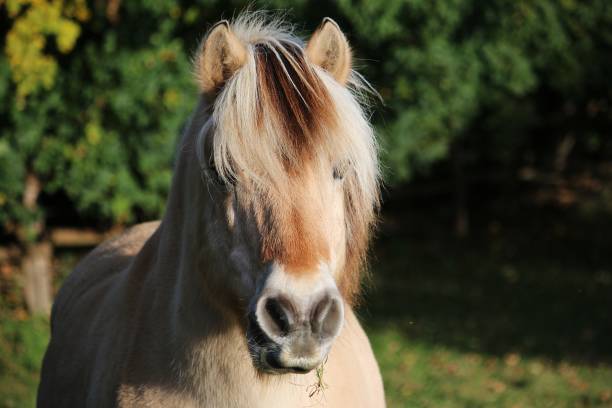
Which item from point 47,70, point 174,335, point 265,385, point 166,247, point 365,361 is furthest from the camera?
point 47,70

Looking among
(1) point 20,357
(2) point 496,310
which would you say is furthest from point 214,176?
(2) point 496,310

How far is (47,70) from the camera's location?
7043 mm

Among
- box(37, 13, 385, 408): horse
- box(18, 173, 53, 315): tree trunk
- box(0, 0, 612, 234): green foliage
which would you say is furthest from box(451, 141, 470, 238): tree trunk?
box(37, 13, 385, 408): horse

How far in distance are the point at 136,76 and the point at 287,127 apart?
563 cm

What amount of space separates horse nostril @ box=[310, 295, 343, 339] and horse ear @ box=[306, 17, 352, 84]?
0.90m

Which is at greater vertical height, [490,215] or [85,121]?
[85,121]

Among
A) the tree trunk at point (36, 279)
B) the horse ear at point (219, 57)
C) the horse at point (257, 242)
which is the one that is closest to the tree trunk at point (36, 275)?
the tree trunk at point (36, 279)

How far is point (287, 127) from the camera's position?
2371 millimetres

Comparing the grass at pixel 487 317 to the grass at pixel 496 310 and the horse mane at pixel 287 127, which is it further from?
the horse mane at pixel 287 127

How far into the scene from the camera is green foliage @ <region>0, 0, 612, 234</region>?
7.59 metres

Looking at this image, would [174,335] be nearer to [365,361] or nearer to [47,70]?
[365,361]

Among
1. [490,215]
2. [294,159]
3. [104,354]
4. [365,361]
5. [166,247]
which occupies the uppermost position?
[294,159]

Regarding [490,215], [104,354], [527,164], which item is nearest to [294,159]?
[104,354]

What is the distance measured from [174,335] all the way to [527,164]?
53.9ft
